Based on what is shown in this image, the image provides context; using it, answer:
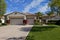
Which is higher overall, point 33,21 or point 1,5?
point 1,5

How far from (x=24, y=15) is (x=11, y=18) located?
4.00m

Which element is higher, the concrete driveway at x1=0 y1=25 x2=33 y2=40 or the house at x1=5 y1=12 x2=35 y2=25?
the house at x1=5 y1=12 x2=35 y2=25

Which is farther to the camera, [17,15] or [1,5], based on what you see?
[1,5]

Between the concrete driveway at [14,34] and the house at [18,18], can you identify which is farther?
the house at [18,18]

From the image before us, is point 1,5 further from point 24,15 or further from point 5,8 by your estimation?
point 24,15

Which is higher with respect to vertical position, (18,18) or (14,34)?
(18,18)

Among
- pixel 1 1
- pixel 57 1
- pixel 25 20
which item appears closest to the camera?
pixel 57 1

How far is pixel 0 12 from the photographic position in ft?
229

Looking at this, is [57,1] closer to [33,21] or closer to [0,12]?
[33,21]

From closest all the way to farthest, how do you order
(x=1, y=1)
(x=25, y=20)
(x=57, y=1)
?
(x=57, y=1), (x=25, y=20), (x=1, y=1)

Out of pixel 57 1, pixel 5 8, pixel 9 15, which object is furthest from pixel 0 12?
pixel 57 1

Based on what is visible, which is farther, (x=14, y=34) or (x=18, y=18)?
(x=18, y=18)

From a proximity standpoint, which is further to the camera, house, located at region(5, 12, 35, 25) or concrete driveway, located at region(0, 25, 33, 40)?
house, located at region(5, 12, 35, 25)

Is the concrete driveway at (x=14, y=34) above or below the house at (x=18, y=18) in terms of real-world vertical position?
below
